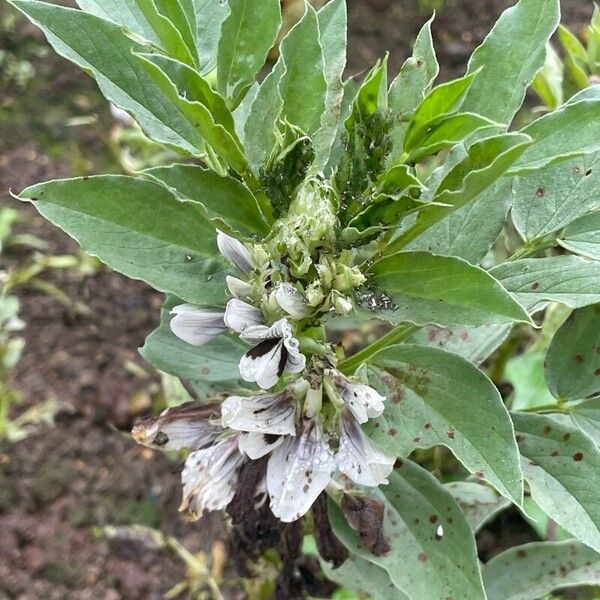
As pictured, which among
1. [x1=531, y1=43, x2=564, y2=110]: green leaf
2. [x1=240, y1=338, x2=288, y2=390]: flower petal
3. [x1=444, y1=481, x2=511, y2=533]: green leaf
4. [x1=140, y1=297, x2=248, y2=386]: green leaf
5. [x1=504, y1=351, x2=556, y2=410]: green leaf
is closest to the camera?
[x1=240, y1=338, x2=288, y2=390]: flower petal

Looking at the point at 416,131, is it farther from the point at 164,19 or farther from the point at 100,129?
the point at 100,129

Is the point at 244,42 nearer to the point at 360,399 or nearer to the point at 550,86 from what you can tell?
the point at 360,399

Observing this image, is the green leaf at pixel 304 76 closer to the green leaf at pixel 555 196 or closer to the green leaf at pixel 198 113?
the green leaf at pixel 198 113

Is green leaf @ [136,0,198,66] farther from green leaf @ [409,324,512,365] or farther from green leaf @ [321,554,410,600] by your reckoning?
green leaf @ [321,554,410,600]

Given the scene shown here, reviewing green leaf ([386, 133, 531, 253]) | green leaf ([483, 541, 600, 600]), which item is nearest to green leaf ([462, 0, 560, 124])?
green leaf ([386, 133, 531, 253])

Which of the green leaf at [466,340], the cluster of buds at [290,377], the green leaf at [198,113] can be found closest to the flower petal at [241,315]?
the cluster of buds at [290,377]

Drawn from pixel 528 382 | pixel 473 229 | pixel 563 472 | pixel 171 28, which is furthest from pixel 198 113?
A: pixel 528 382
